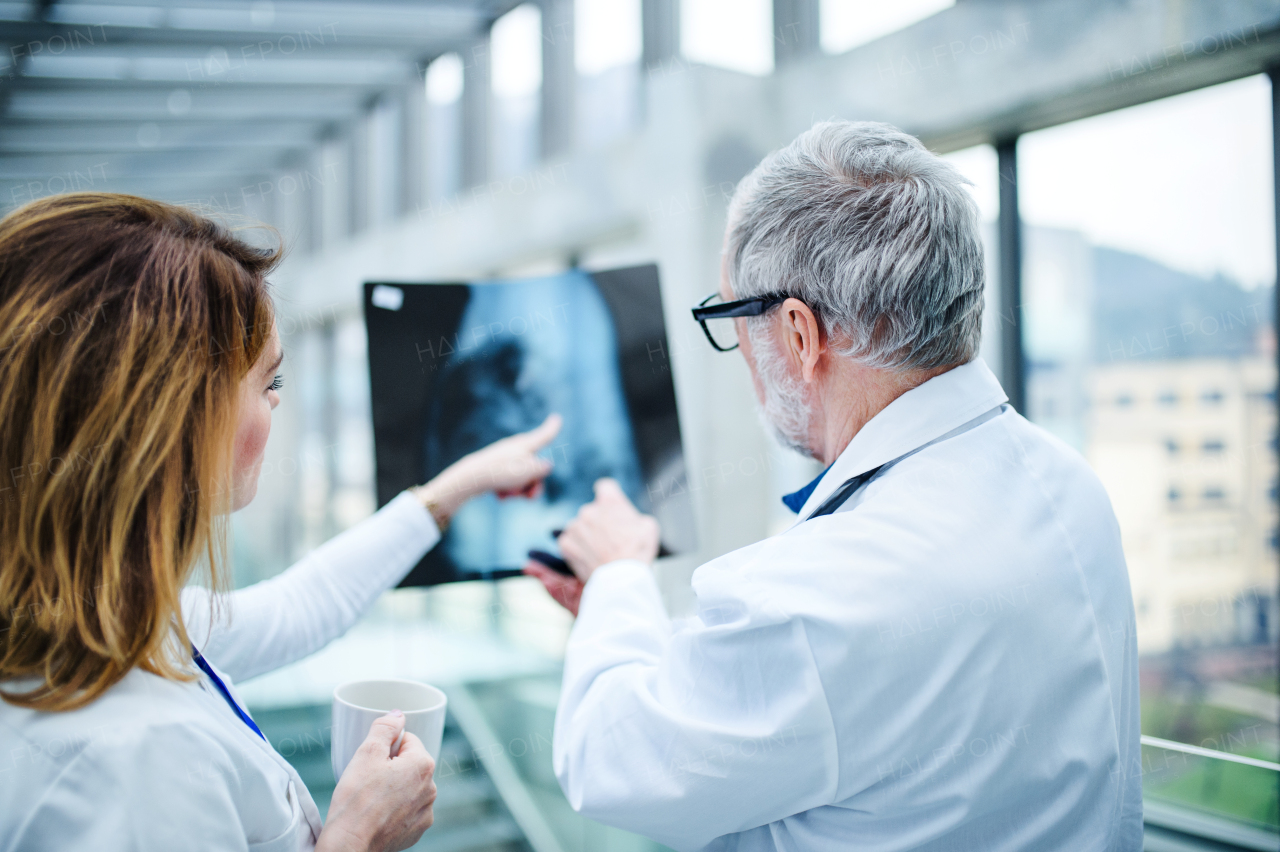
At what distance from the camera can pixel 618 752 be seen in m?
0.82

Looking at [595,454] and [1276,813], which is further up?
[595,454]

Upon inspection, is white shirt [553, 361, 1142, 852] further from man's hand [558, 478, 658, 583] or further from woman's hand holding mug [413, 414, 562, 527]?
woman's hand holding mug [413, 414, 562, 527]

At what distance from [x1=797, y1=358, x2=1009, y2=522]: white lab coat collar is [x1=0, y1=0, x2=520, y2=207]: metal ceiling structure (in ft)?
14.2

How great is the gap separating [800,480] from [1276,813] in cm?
177

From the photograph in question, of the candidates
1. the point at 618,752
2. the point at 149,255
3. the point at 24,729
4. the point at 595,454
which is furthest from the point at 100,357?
the point at 595,454

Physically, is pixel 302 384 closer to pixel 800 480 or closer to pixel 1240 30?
pixel 800 480

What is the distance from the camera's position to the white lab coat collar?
86cm

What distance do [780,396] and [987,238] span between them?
1.98 m

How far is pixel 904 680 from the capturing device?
735 mm

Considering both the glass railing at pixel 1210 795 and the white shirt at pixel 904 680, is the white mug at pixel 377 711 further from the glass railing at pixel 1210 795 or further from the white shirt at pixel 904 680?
the glass railing at pixel 1210 795

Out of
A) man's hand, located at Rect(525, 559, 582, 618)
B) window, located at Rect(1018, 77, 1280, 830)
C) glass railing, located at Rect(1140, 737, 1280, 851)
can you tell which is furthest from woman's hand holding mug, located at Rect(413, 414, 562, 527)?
window, located at Rect(1018, 77, 1280, 830)

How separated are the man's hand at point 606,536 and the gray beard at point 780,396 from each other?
0.31 metres

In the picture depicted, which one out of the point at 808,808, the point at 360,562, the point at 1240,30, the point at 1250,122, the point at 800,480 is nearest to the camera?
the point at 808,808

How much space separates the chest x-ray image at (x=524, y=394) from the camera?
1.29 metres
